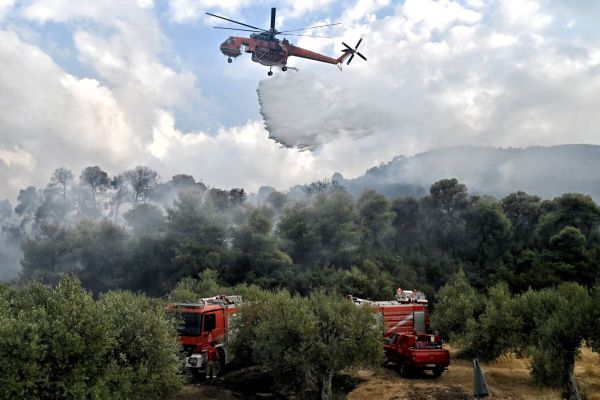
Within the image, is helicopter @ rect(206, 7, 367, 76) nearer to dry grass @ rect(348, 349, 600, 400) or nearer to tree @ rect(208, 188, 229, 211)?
dry grass @ rect(348, 349, 600, 400)

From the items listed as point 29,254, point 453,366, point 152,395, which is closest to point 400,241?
point 453,366

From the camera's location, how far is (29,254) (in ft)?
225

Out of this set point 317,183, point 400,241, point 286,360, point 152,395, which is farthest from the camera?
point 317,183

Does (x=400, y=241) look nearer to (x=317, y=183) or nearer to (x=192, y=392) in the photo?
(x=317, y=183)

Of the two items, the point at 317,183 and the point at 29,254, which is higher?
the point at 317,183

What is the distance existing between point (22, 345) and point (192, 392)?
31.9 ft

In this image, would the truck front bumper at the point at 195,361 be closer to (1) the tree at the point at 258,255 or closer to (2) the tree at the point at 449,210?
(1) the tree at the point at 258,255

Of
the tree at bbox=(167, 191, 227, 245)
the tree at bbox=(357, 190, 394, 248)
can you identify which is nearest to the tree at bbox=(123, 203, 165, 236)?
the tree at bbox=(167, 191, 227, 245)

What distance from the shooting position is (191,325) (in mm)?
20812

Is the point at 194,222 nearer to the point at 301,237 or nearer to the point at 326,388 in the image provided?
the point at 301,237

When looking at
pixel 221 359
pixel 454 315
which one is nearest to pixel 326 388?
pixel 221 359

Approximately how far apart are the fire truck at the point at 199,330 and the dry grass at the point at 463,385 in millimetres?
7420

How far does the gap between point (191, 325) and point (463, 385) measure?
13.4 m

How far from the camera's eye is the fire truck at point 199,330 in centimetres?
2053
